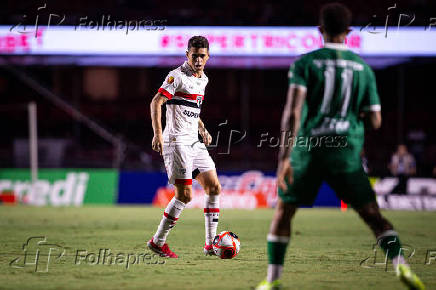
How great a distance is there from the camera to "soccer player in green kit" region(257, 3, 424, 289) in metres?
4.91

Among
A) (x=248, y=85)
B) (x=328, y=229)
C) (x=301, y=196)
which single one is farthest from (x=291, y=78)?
(x=248, y=85)

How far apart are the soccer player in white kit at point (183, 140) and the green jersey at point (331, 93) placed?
2806mm

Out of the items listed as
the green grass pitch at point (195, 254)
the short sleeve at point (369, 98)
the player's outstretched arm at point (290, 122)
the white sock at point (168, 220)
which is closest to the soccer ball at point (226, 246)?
the green grass pitch at point (195, 254)

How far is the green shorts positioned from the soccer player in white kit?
2.84 m

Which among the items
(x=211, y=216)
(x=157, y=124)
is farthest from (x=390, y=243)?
(x=211, y=216)

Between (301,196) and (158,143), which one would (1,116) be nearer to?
(158,143)

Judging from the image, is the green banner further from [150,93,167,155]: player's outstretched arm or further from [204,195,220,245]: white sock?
[150,93,167,155]: player's outstretched arm

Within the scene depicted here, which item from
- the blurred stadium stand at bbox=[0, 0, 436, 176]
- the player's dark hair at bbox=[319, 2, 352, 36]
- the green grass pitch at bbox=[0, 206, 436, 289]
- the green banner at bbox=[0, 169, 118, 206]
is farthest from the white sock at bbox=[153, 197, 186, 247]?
the blurred stadium stand at bbox=[0, 0, 436, 176]

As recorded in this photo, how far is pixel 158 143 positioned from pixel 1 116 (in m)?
23.9

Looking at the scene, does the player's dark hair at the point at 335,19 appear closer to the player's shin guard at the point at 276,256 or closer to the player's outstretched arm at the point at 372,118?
the player's outstretched arm at the point at 372,118

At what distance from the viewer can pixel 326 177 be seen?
16.5ft

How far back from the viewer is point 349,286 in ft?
18.7

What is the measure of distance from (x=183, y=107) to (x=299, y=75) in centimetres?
304

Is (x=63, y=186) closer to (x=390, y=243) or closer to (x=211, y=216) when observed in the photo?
(x=211, y=216)
